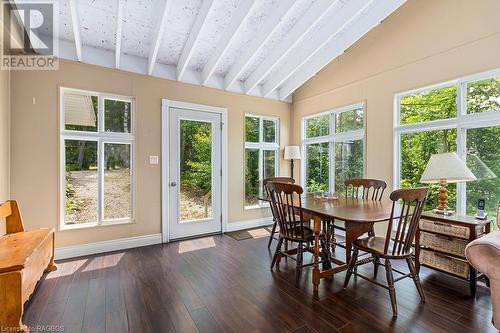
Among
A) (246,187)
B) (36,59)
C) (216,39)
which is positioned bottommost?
(246,187)

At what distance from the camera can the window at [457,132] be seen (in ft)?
8.66

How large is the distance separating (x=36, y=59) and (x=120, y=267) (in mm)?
2796

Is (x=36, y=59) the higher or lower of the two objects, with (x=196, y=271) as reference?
higher

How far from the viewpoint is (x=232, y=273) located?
2.73 metres

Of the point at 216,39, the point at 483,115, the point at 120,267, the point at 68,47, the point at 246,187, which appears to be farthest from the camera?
the point at 246,187

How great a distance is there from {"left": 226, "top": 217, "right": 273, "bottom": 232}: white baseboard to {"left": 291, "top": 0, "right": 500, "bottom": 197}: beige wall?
2138 millimetres

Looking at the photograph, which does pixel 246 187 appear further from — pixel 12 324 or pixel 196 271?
pixel 12 324

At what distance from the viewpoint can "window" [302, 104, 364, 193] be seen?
3.98 m

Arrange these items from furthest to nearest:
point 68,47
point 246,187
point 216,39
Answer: point 246,187 < point 216,39 < point 68,47

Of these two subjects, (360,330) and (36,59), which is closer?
(360,330)

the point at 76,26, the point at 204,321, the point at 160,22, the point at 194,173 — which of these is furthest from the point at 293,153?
the point at 76,26

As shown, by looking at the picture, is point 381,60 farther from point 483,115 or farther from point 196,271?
point 196,271

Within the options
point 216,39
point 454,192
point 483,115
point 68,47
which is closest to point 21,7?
point 68,47

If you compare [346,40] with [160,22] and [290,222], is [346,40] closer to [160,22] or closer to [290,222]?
[160,22]
